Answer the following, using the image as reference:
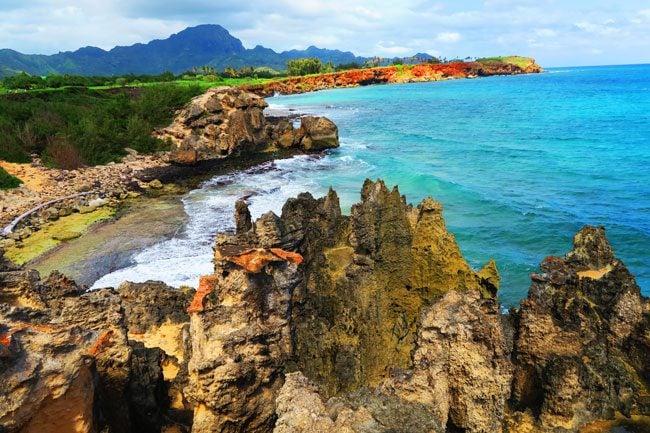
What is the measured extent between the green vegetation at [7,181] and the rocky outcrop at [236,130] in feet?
50.0

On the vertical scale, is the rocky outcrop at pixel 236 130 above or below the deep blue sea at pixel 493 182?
above

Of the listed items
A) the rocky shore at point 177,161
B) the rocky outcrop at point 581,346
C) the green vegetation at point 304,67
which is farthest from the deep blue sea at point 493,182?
the green vegetation at point 304,67

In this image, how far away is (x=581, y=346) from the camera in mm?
7832

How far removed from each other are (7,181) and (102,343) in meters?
29.6

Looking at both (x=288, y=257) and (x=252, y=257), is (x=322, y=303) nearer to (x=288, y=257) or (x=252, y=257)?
(x=288, y=257)

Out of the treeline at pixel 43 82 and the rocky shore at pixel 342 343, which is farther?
the treeline at pixel 43 82

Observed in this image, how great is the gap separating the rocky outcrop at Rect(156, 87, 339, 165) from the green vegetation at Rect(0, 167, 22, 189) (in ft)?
50.0

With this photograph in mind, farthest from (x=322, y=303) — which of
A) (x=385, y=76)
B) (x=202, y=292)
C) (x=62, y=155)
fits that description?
(x=385, y=76)

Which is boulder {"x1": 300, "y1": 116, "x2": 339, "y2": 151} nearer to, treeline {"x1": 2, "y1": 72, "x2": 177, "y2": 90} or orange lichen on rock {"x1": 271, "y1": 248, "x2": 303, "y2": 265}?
treeline {"x1": 2, "y1": 72, "x2": 177, "y2": 90}

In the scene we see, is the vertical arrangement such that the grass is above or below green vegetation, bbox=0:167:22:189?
below

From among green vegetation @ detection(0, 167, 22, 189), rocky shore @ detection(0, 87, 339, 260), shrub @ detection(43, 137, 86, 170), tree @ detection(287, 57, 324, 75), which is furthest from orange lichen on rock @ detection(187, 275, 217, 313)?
tree @ detection(287, 57, 324, 75)

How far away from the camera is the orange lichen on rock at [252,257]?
243 inches

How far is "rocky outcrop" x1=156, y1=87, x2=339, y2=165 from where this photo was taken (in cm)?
4331

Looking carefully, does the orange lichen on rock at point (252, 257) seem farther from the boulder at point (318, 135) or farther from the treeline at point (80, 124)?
the boulder at point (318, 135)
